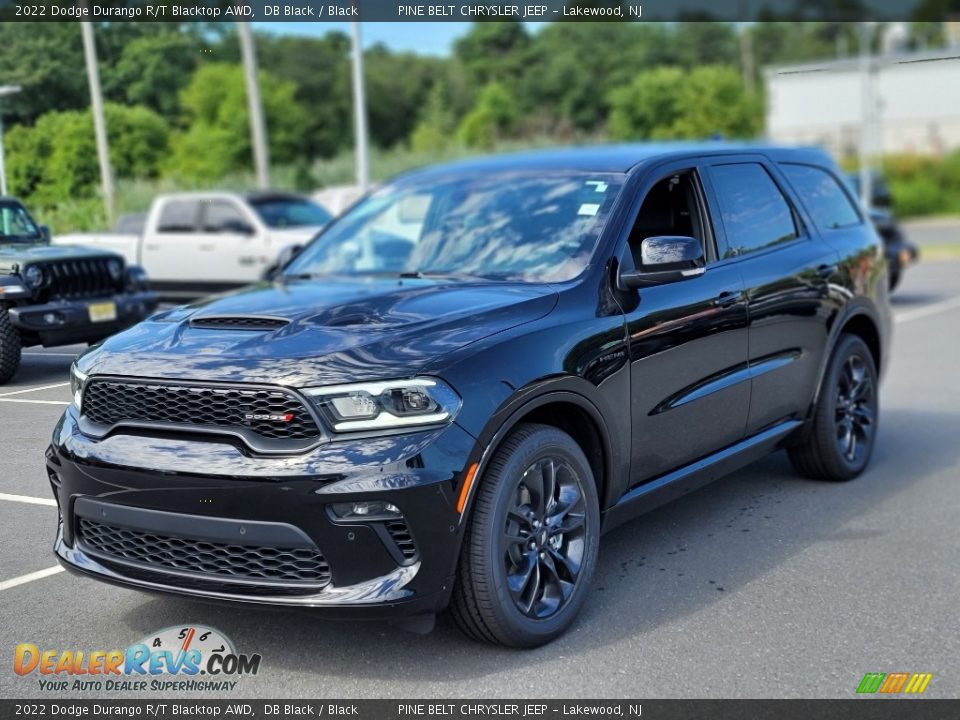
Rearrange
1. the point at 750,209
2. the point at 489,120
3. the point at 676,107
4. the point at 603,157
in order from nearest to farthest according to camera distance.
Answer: the point at 603,157, the point at 750,209, the point at 489,120, the point at 676,107

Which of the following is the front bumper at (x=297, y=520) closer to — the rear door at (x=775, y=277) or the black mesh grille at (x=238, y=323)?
the black mesh grille at (x=238, y=323)

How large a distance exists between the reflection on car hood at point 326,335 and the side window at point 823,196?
2392 millimetres

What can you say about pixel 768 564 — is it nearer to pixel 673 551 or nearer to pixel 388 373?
pixel 673 551

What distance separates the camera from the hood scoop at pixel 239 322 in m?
4.17

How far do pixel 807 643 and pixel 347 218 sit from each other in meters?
3.13

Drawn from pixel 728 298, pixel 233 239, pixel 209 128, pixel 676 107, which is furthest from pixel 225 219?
pixel 676 107

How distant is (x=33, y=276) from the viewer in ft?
14.7

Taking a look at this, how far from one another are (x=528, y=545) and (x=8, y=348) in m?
2.03

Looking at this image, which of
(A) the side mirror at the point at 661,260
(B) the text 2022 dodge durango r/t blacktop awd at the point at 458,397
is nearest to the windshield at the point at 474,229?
(B) the text 2022 dodge durango r/t blacktop awd at the point at 458,397

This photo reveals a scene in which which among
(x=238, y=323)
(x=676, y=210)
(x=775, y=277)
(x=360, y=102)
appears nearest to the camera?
(x=238, y=323)

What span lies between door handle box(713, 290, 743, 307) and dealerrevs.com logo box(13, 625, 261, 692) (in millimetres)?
2487

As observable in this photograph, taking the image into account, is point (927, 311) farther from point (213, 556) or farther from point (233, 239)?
point (213, 556)

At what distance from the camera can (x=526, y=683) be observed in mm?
3836

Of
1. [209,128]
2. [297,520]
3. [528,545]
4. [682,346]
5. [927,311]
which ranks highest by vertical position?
[209,128]
